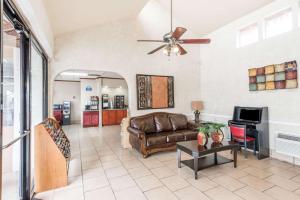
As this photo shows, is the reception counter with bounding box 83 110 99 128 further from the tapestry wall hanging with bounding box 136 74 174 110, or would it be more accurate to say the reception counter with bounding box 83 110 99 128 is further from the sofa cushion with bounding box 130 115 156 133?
the sofa cushion with bounding box 130 115 156 133

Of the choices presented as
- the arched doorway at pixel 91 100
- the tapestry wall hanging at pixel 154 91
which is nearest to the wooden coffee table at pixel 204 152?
the tapestry wall hanging at pixel 154 91

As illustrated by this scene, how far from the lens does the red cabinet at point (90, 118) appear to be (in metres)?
8.92

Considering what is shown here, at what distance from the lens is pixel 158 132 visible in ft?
15.7

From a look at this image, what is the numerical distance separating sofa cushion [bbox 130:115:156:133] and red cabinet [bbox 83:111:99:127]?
483 cm

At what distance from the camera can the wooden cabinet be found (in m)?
9.12

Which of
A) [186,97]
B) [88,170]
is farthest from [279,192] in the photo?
[186,97]

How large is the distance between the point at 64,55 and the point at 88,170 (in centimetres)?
284

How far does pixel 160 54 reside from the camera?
559cm

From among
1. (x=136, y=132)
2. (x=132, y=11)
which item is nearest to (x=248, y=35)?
(x=132, y=11)

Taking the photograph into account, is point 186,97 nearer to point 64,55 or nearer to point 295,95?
point 295,95

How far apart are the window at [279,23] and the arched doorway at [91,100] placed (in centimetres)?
651

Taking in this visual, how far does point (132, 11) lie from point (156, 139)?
3408 millimetres

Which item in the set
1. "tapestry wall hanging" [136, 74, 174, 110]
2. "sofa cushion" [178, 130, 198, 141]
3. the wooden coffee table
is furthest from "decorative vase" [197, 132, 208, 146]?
"tapestry wall hanging" [136, 74, 174, 110]

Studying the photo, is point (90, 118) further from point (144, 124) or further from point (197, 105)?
point (197, 105)
